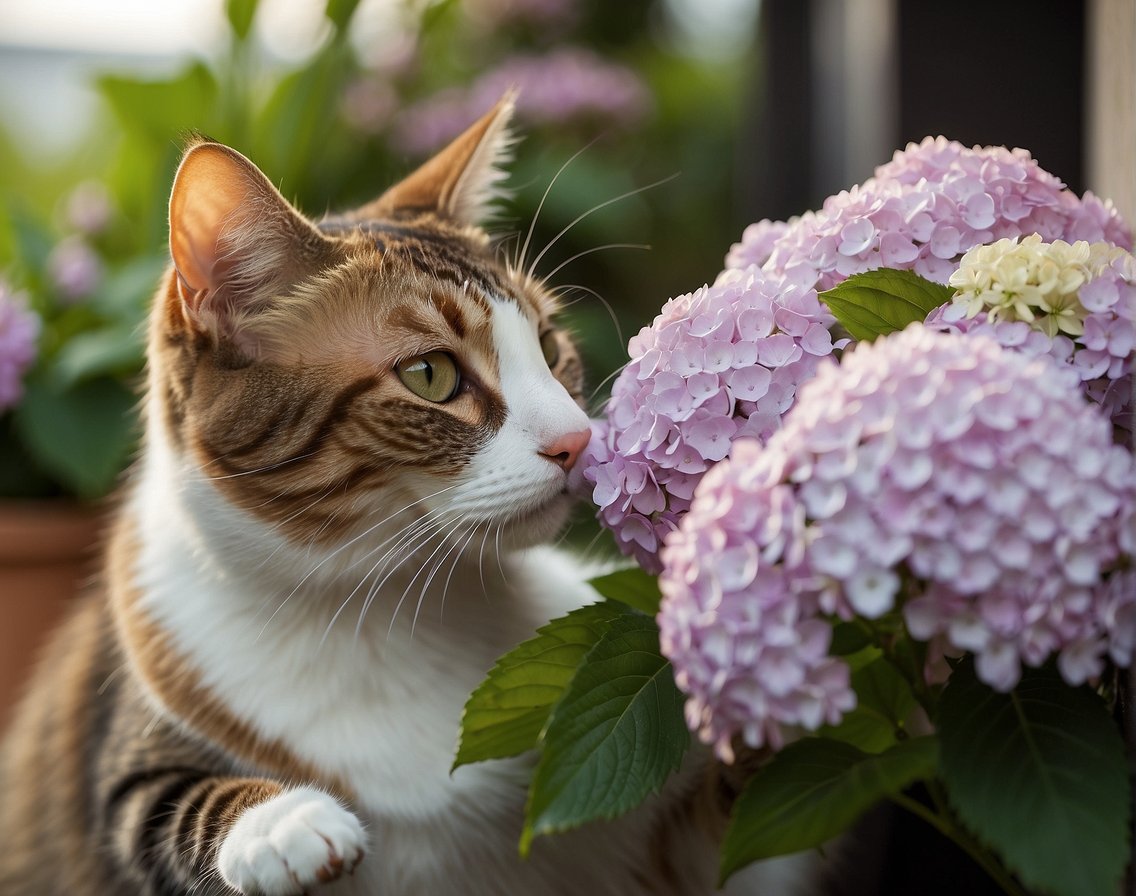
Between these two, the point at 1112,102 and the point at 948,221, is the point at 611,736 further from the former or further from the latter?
the point at 1112,102

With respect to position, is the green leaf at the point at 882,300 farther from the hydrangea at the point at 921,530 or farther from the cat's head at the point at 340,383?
the cat's head at the point at 340,383

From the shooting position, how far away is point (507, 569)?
1.10 m

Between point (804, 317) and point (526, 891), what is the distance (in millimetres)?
585

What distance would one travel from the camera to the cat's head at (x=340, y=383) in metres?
0.92

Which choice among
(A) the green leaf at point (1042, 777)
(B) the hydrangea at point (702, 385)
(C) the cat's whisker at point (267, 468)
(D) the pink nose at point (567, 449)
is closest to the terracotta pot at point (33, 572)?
(C) the cat's whisker at point (267, 468)

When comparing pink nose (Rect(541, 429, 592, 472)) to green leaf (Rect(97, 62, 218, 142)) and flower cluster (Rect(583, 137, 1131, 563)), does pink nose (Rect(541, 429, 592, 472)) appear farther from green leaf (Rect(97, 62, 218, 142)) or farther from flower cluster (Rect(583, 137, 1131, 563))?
green leaf (Rect(97, 62, 218, 142))

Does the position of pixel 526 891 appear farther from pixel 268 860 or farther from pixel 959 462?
pixel 959 462

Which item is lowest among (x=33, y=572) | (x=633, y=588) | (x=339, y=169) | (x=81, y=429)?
(x=33, y=572)

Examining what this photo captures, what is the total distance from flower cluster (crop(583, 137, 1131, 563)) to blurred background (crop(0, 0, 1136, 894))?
0.13 metres

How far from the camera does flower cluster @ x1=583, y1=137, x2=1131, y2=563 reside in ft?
2.54

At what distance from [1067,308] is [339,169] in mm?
1939

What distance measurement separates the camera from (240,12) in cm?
201

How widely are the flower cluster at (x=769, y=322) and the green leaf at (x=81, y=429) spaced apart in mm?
1128

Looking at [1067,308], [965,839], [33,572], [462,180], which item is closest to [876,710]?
[965,839]
